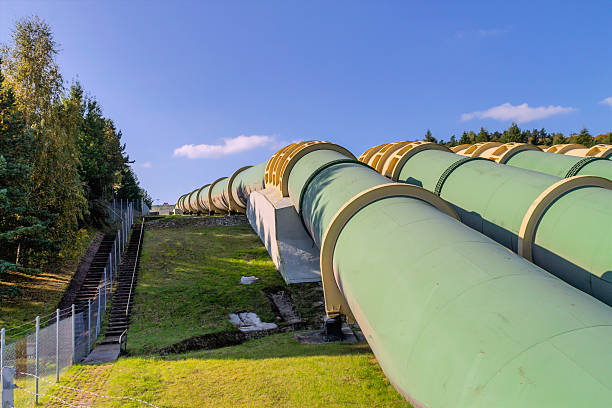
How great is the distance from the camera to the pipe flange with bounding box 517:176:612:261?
345 inches

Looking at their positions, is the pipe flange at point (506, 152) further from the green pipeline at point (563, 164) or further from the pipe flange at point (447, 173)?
the pipe flange at point (447, 173)

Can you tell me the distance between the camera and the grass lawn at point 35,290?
57.5 feet

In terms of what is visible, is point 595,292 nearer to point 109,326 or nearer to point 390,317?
point 390,317

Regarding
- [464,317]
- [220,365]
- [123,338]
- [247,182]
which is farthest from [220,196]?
[464,317]

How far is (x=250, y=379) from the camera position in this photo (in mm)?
9852

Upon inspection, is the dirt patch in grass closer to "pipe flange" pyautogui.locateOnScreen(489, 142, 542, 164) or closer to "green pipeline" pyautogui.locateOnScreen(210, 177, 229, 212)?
"green pipeline" pyautogui.locateOnScreen(210, 177, 229, 212)

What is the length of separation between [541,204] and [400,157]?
841 centimetres

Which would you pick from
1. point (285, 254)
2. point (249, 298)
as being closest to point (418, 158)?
point (285, 254)

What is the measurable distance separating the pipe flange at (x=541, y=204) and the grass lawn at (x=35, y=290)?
1831 cm

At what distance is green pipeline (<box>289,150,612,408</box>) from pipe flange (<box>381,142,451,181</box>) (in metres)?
9.23

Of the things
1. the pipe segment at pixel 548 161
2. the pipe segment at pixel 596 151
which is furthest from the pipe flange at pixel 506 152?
the pipe segment at pixel 596 151

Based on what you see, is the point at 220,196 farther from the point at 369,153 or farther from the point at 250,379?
the point at 250,379

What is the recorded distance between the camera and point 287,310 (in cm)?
1797

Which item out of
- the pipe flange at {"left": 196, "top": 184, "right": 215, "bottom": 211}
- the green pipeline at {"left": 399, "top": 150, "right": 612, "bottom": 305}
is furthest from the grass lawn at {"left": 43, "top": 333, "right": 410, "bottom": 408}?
the pipe flange at {"left": 196, "top": 184, "right": 215, "bottom": 211}
